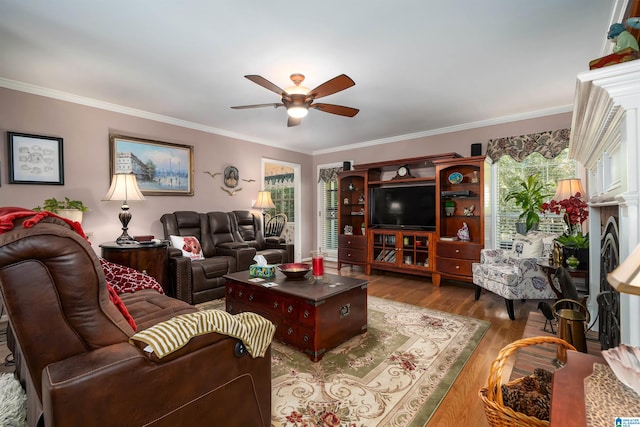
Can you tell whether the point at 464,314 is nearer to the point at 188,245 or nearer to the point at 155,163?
the point at 188,245

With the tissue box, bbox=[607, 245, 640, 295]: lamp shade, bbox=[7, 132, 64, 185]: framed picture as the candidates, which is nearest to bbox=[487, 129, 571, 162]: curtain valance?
the tissue box

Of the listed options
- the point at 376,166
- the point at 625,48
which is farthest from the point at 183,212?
the point at 625,48

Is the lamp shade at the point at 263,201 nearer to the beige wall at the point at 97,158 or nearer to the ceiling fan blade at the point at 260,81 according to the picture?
the beige wall at the point at 97,158

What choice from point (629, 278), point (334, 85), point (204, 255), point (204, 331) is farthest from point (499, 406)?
point (204, 255)

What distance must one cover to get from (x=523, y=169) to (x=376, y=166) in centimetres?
213

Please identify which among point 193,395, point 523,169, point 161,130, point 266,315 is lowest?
point 266,315

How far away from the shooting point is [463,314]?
322cm

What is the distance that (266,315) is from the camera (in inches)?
100

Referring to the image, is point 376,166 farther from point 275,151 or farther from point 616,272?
point 616,272

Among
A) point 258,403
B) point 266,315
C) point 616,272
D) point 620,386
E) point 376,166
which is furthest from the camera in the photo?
point 376,166

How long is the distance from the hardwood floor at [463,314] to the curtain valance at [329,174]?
6.01ft

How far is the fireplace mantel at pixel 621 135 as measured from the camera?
1.02 m

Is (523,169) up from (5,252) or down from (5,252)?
up

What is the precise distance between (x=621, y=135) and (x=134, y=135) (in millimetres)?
4704
